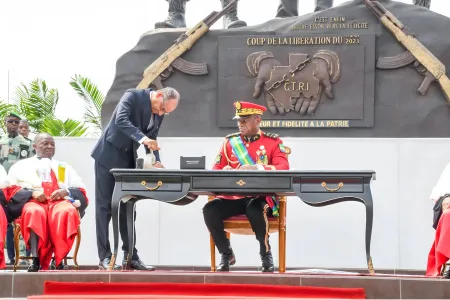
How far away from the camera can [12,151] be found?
9719 millimetres

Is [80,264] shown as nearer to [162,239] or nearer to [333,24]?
[162,239]

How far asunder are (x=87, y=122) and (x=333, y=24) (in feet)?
30.5

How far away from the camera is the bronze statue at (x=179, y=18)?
1125cm

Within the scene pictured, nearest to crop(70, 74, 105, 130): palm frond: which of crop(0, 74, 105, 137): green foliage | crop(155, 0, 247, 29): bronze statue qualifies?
crop(0, 74, 105, 137): green foliage

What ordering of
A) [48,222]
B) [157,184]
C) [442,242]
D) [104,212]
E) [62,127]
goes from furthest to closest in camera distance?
[62,127], [104,212], [48,222], [157,184], [442,242]

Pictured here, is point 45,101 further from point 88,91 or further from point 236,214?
point 236,214

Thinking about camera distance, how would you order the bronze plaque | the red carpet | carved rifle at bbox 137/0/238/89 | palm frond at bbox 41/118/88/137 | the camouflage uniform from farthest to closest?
1. palm frond at bbox 41/118/88/137
2. carved rifle at bbox 137/0/238/89
3. the bronze plaque
4. the camouflage uniform
5. the red carpet

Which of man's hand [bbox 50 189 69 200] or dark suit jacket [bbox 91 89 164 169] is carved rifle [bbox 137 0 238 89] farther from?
man's hand [bbox 50 189 69 200]

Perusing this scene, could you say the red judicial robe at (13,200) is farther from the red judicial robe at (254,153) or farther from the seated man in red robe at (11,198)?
the red judicial robe at (254,153)

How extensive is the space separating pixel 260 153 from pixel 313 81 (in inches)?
113

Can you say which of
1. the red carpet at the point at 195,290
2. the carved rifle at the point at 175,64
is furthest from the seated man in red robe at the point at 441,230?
the carved rifle at the point at 175,64

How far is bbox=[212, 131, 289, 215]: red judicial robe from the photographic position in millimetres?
7701

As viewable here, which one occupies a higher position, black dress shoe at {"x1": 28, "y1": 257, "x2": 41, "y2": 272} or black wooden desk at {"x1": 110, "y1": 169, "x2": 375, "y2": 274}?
black wooden desk at {"x1": 110, "y1": 169, "x2": 375, "y2": 274}

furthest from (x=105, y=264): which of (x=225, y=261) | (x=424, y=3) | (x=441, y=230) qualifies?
(x=424, y=3)
